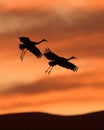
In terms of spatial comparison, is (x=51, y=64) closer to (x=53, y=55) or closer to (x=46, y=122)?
(x=53, y=55)

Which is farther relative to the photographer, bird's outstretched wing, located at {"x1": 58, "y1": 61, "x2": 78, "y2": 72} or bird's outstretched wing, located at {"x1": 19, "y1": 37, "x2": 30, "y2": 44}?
bird's outstretched wing, located at {"x1": 58, "y1": 61, "x2": 78, "y2": 72}

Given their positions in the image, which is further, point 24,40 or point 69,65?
point 69,65

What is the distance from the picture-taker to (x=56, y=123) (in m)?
107

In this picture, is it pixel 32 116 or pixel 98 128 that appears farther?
pixel 32 116

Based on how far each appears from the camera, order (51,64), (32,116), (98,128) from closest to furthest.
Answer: (51,64) → (98,128) → (32,116)

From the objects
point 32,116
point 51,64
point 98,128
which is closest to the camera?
point 51,64

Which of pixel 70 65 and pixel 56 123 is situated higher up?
pixel 56 123

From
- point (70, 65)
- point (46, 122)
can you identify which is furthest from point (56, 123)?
point (70, 65)

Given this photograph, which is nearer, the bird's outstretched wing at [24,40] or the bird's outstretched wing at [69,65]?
the bird's outstretched wing at [24,40]

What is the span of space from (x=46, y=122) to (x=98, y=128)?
8879 mm

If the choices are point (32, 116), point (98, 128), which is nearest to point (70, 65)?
point (98, 128)

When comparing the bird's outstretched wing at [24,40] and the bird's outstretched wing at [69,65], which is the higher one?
the bird's outstretched wing at [24,40]

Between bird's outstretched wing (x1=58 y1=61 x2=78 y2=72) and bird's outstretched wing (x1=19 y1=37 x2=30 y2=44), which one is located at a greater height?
bird's outstretched wing (x1=19 y1=37 x2=30 y2=44)

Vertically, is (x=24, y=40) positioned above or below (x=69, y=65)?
above
